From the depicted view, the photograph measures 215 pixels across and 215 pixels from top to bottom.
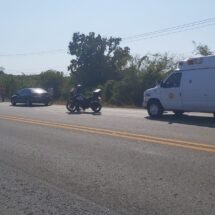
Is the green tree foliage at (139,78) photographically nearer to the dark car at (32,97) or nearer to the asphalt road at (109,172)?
the dark car at (32,97)

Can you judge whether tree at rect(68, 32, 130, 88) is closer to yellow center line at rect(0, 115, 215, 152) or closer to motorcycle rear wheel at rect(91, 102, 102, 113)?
motorcycle rear wheel at rect(91, 102, 102, 113)

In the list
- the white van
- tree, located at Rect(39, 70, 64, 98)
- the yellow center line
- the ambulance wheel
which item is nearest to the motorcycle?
the ambulance wheel

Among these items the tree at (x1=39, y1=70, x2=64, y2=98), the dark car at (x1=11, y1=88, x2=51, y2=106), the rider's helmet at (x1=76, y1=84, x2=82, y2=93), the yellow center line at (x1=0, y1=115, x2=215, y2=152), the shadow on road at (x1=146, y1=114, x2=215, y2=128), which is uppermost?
the tree at (x1=39, y1=70, x2=64, y2=98)

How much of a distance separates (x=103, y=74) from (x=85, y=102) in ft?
121

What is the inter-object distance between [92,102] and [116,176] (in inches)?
681

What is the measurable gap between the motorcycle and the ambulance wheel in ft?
16.4

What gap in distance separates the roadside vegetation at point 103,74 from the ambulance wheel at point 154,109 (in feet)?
52.9

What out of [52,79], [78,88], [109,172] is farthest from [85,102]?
[52,79]

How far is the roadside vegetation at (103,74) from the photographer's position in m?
37.4

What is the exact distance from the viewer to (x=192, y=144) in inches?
436

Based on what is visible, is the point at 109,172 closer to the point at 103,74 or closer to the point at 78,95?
the point at 78,95

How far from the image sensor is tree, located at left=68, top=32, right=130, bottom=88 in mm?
62312

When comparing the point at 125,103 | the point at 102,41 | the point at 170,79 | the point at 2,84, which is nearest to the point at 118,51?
the point at 102,41

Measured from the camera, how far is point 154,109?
20172mm
